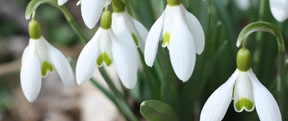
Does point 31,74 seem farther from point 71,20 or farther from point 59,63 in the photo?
point 71,20

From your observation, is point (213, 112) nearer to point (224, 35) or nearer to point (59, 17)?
point (224, 35)

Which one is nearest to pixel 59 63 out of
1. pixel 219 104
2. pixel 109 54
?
pixel 109 54

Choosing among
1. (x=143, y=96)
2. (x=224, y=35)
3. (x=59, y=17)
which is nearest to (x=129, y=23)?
(x=224, y=35)

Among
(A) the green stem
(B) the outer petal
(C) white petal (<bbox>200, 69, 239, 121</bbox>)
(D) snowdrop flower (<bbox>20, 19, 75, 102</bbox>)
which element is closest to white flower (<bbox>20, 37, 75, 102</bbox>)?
(D) snowdrop flower (<bbox>20, 19, 75, 102</bbox>)

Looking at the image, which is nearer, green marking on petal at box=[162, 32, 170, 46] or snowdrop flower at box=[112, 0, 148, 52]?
green marking on petal at box=[162, 32, 170, 46]

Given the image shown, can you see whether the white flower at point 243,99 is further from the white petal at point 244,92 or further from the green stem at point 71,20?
the green stem at point 71,20

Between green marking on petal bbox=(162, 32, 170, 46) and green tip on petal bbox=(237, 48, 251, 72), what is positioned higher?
green marking on petal bbox=(162, 32, 170, 46)

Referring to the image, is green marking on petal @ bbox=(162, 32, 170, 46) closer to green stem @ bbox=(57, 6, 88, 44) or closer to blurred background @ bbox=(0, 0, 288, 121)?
blurred background @ bbox=(0, 0, 288, 121)
